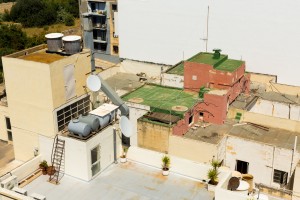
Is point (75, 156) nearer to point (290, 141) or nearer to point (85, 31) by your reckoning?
point (290, 141)

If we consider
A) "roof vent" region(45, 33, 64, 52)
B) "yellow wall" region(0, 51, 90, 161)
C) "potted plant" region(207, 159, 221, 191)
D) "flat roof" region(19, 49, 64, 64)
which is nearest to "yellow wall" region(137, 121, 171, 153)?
"yellow wall" region(0, 51, 90, 161)

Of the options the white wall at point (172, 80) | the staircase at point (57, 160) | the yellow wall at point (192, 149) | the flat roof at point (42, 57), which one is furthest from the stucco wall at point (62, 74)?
the white wall at point (172, 80)

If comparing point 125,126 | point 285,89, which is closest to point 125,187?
point 125,126

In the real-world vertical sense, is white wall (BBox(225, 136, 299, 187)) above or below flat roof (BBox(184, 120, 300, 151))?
below

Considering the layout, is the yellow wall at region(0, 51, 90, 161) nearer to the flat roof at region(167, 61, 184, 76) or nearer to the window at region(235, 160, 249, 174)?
the window at region(235, 160, 249, 174)

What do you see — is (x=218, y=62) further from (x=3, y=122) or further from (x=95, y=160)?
(x=3, y=122)

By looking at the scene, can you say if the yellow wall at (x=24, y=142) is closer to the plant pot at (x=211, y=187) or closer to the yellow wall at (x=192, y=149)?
the yellow wall at (x=192, y=149)
